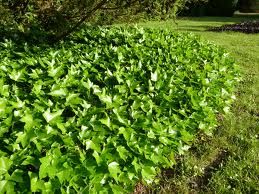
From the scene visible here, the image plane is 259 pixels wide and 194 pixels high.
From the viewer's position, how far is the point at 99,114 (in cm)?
410

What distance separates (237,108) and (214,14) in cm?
2707

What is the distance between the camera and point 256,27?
19.9 meters

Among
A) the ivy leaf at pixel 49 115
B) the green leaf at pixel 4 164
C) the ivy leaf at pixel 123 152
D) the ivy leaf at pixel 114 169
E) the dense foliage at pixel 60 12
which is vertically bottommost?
the ivy leaf at pixel 114 169

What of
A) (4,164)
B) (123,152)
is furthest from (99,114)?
(4,164)

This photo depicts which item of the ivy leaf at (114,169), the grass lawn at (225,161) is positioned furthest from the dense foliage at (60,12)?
the ivy leaf at (114,169)

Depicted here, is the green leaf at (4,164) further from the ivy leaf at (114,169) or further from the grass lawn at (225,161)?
the grass lawn at (225,161)

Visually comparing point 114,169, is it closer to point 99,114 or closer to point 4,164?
point 99,114

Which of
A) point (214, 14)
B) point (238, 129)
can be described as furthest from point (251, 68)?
point (214, 14)

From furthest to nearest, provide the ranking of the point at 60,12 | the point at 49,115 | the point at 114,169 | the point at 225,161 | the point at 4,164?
the point at 60,12, the point at 225,161, the point at 49,115, the point at 114,169, the point at 4,164

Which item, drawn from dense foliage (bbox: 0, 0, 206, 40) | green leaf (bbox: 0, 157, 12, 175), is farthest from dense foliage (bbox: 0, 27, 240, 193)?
dense foliage (bbox: 0, 0, 206, 40)

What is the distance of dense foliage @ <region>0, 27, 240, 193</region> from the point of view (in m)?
3.23

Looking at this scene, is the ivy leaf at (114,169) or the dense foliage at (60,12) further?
the dense foliage at (60,12)

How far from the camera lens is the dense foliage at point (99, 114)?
323 centimetres

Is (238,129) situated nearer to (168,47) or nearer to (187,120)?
(187,120)
